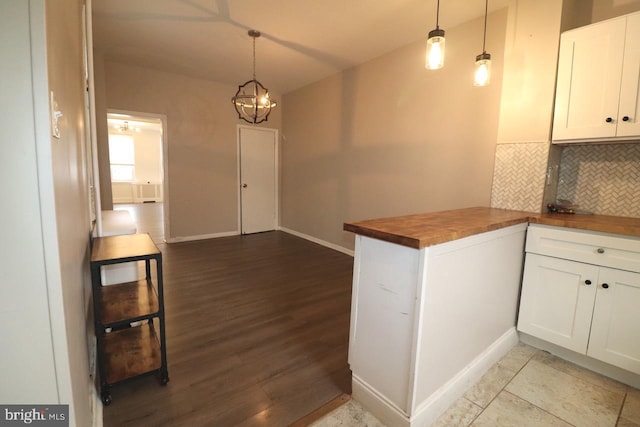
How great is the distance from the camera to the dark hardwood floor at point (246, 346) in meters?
1.55

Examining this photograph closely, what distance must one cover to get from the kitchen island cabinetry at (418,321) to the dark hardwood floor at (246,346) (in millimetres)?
384

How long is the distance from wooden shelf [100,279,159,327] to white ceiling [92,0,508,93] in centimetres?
251

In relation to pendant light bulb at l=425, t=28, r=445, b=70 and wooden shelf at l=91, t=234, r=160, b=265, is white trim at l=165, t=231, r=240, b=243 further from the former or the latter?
pendant light bulb at l=425, t=28, r=445, b=70

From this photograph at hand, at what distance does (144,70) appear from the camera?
4348mm

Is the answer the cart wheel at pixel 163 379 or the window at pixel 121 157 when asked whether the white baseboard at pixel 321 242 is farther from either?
the window at pixel 121 157

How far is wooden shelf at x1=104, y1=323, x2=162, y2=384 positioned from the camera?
1632mm

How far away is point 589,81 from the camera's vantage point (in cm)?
200

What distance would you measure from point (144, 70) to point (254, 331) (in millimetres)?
4263

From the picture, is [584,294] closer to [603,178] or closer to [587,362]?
[587,362]

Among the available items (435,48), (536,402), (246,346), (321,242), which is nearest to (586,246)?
(536,402)

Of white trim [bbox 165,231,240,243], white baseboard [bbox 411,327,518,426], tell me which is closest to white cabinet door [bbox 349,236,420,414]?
white baseboard [bbox 411,327,518,426]

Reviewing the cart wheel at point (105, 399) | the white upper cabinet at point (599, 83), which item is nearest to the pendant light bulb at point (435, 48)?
the white upper cabinet at point (599, 83)

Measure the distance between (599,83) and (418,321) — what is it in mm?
2098

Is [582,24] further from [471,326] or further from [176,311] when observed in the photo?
[176,311]
